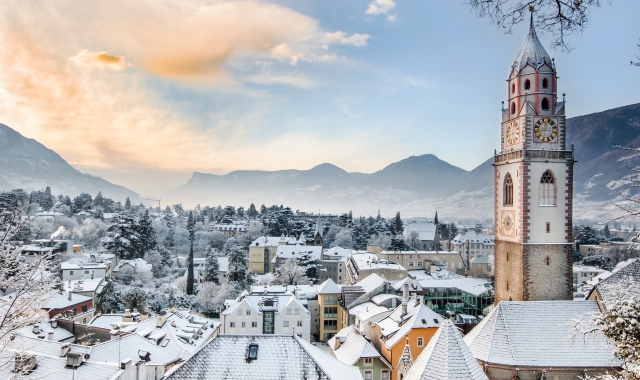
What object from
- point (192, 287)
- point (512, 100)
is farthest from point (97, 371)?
point (192, 287)

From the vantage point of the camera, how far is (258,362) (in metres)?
14.2

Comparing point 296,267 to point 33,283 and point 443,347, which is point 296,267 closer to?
point 443,347

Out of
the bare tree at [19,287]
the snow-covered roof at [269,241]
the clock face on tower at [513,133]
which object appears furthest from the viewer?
the snow-covered roof at [269,241]

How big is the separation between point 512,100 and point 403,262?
1807 inches

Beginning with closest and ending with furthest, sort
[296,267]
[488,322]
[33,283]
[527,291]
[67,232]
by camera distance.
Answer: [33,283] < [488,322] < [527,291] < [296,267] < [67,232]

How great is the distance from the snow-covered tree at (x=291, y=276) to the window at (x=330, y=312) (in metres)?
14.5

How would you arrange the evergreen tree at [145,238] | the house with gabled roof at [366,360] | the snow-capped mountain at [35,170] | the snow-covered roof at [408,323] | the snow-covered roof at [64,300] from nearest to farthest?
the house with gabled roof at [366,360], the snow-covered roof at [408,323], the snow-covered roof at [64,300], the evergreen tree at [145,238], the snow-capped mountain at [35,170]

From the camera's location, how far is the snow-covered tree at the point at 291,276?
5281 cm

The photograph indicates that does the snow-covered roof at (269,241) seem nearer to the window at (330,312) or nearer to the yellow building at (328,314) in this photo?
the yellow building at (328,314)

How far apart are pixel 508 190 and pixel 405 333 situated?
10.8m

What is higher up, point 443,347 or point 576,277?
point 443,347

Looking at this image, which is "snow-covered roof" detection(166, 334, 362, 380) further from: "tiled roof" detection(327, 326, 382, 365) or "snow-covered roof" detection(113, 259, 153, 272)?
"snow-covered roof" detection(113, 259, 153, 272)

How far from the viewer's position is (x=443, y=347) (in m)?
11.5

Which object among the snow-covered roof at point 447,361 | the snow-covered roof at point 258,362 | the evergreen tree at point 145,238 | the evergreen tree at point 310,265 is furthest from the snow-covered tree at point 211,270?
the snow-covered roof at point 447,361
